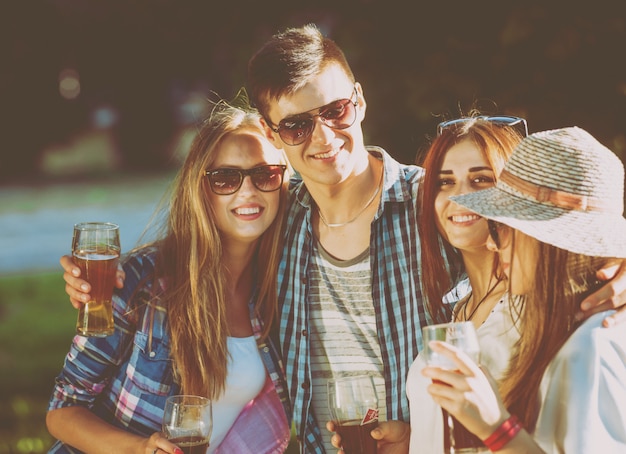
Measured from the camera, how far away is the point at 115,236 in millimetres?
3742

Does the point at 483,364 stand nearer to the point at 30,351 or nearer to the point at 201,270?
the point at 201,270

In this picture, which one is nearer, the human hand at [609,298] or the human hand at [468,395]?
the human hand at [468,395]

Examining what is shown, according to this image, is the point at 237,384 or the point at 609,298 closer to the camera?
the point at 609,298

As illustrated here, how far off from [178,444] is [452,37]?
8.94ft

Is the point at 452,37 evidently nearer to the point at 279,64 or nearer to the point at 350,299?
the point at 279,64

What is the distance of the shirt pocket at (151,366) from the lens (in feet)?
13.0

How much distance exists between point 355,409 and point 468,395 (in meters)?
0.76

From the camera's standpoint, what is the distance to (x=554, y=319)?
2.52 metres

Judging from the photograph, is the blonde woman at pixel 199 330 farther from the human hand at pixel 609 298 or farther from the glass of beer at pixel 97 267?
the human hand at pixel 609 298

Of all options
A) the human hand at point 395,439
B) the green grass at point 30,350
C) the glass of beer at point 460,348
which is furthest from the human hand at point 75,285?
the green grass at point 30,350

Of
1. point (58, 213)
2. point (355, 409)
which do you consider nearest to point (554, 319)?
point (355, 409)

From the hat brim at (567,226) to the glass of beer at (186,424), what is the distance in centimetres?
125

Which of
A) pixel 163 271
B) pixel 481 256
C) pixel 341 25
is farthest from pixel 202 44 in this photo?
pixel 481 256

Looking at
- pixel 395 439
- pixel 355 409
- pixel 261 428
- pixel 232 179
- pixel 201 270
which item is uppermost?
pixel 232 179
